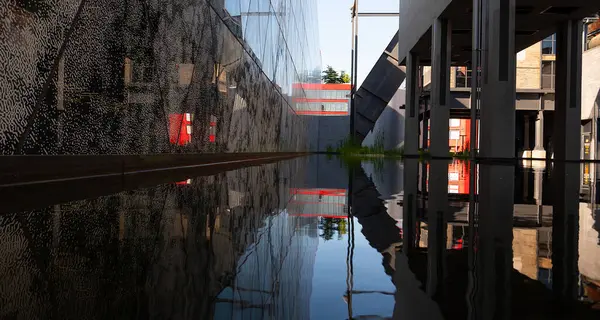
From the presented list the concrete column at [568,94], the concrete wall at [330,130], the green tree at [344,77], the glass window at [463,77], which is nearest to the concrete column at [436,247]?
the concrete column at [568,94]

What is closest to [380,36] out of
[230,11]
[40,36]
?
[230,11]

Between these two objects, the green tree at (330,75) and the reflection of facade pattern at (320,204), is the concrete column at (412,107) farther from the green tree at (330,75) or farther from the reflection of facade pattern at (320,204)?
the green tree at (330,75)

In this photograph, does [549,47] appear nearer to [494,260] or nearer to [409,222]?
[409,222]

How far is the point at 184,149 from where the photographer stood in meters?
3.92

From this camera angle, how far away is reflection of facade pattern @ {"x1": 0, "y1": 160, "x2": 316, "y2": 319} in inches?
27.7

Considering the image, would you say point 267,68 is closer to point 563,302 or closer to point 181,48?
point 181,48

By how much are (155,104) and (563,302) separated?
297cm

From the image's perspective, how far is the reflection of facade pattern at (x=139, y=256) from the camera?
2.31 feet

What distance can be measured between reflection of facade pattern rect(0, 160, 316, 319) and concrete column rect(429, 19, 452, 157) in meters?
9.99

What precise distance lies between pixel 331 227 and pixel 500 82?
6642 millimetres

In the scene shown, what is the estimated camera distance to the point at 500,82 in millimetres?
7352

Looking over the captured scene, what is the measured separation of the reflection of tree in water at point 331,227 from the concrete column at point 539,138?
17.7 metres

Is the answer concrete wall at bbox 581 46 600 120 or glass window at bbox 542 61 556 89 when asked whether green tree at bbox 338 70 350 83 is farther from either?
concrete wall at bbox 581 46 600 120

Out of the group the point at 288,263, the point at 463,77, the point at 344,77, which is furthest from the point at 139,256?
the point at 344,77
